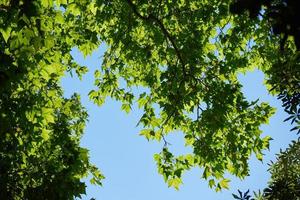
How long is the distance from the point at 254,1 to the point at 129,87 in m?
10.5

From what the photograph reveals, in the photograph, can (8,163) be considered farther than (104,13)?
No

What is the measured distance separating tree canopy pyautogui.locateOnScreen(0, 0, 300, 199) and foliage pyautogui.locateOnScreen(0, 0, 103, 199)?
1.2 inches

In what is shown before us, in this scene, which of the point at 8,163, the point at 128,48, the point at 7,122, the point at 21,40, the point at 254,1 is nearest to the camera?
the point at 254,1

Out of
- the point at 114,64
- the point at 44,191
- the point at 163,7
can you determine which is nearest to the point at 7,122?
the point at 44,191

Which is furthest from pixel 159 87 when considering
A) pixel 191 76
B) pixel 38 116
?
pixel 38 116

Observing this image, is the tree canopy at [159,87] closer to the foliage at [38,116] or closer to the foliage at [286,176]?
the foliage at [38,116]

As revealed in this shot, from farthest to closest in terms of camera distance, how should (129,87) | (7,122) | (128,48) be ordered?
(129,87) < (128,48) < (7,122)

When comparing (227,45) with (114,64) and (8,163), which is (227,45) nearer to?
(114,64)

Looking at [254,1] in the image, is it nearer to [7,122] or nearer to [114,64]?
[7,122]

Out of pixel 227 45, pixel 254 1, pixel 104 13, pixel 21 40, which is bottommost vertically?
pixel 254 1

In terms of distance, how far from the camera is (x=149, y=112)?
1132cm

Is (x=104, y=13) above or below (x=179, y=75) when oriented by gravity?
above

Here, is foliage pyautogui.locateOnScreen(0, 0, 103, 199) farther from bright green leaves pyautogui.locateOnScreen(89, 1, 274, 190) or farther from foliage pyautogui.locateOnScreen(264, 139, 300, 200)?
foliage pyautogui.locateOnScreen(264, 139, 300, 200)

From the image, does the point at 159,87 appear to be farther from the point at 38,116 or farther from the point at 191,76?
the point at 38,116
